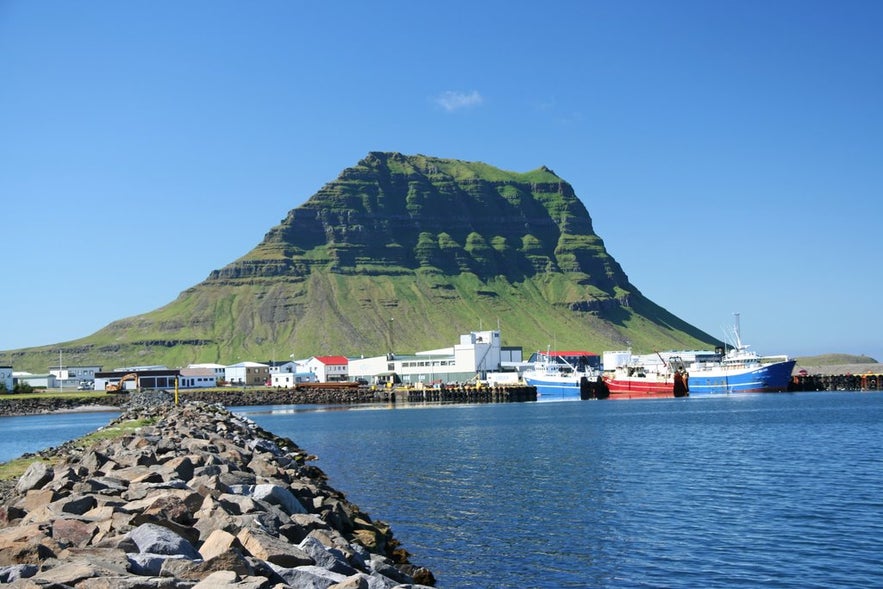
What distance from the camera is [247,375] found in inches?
7721

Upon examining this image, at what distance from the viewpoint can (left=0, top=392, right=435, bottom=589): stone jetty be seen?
11.5 meters

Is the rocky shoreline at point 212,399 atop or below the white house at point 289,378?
below

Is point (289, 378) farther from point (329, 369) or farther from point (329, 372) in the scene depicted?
point (329, 369)

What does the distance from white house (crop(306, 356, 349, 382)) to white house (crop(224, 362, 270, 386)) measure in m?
10.9

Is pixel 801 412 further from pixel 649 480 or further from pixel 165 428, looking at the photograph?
pixel 165 428

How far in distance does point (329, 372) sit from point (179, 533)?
588 ft

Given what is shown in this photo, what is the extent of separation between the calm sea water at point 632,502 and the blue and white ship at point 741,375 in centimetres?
7406

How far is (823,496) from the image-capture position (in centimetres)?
3234

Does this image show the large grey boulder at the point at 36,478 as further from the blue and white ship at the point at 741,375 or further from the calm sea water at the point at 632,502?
the blue and white ship at the point at 741,375

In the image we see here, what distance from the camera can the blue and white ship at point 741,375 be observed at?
14162 cm

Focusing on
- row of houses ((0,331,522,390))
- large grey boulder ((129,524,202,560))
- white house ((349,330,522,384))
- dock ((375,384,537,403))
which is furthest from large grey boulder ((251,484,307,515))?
white house ((349,330,522,384))

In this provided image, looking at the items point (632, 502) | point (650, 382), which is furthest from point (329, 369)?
point (632, 502)

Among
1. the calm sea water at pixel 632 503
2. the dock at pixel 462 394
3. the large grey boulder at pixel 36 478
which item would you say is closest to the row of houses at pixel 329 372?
the dock at pixel 462 394

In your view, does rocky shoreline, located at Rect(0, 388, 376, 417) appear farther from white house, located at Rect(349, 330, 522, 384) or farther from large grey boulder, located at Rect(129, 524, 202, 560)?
large grey boulder, located at Rect(129, 524, 202, 560)
